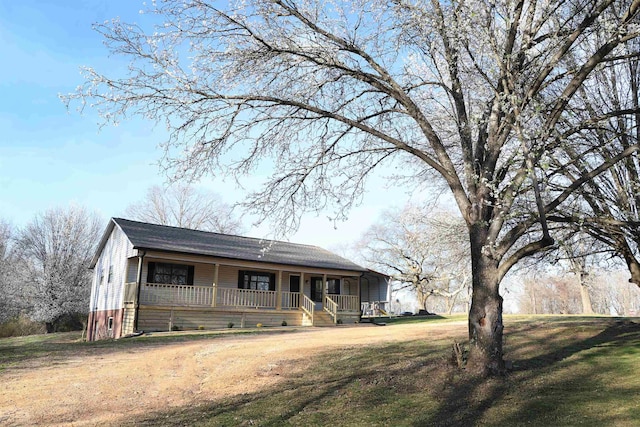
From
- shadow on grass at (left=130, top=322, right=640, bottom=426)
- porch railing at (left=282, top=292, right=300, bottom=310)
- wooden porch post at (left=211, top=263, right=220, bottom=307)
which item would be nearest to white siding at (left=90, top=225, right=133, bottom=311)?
wooden porch post at (left=211, top=263, right=220, bottom=307)

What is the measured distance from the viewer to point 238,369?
29.2ft

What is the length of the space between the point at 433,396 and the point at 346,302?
17907 mm

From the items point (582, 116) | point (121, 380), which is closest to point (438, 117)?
point (582, 116)

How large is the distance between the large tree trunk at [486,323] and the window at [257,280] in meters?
16.4

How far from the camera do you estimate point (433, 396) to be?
6.57m

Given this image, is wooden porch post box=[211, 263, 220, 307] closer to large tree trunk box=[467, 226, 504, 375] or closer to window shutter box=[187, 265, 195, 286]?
window shutter box=[187, 265, 195, 286]

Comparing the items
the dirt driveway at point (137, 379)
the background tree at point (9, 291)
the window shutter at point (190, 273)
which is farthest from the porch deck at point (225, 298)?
the background tree at point (9, 291)

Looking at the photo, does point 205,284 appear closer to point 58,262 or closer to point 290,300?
point 290,300

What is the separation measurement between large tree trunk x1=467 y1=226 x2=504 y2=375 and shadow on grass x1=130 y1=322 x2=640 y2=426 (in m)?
0.25

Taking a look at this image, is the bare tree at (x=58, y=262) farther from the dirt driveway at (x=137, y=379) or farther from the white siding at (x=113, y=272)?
the dirt driveway at (x=137, y=379)

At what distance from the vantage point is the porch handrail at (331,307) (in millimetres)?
22594

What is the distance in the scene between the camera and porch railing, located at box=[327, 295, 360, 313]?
2414cm

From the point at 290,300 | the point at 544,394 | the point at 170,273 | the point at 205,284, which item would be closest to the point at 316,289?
the point at 290,300

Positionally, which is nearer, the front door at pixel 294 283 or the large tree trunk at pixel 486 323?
the large tree trunk at pixel 486 323
